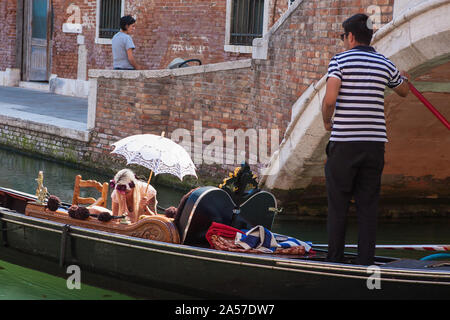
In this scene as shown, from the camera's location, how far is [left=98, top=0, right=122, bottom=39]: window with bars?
526 inches

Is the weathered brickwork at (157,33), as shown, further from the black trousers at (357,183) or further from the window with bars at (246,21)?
the black trousers at (357,183)

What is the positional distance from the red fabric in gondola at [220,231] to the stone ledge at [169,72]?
12.7ft

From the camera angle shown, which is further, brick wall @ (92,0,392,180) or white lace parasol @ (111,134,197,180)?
brick wall @ (92,0,392,180)

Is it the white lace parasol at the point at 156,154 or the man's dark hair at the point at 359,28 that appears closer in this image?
the man's dark hair at the point at 359,28

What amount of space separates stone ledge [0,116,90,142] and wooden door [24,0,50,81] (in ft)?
16.4

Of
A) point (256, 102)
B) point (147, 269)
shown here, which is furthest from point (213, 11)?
point (147, 269)

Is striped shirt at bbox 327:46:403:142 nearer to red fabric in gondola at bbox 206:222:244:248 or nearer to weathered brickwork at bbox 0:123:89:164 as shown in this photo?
red fabric in gondola at bbox 206:222:244:248

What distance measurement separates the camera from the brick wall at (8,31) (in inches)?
629

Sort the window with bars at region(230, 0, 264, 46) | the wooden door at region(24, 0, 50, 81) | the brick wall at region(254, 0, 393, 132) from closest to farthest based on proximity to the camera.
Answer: the brick wall at region(254, 0, 393, 132), the window with bars at region(230, 0, 264, 46), the wooden door at region(24, 0, 50, 81)

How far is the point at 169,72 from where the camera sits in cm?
947

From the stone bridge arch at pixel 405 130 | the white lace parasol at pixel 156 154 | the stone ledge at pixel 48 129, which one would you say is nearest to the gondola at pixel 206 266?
the white lace parasol at pixel 156 154

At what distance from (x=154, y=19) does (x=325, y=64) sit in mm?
5943

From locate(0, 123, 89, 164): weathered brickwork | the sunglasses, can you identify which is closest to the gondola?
the sunglasses

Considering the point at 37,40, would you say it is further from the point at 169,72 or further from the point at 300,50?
the point at 300,50
